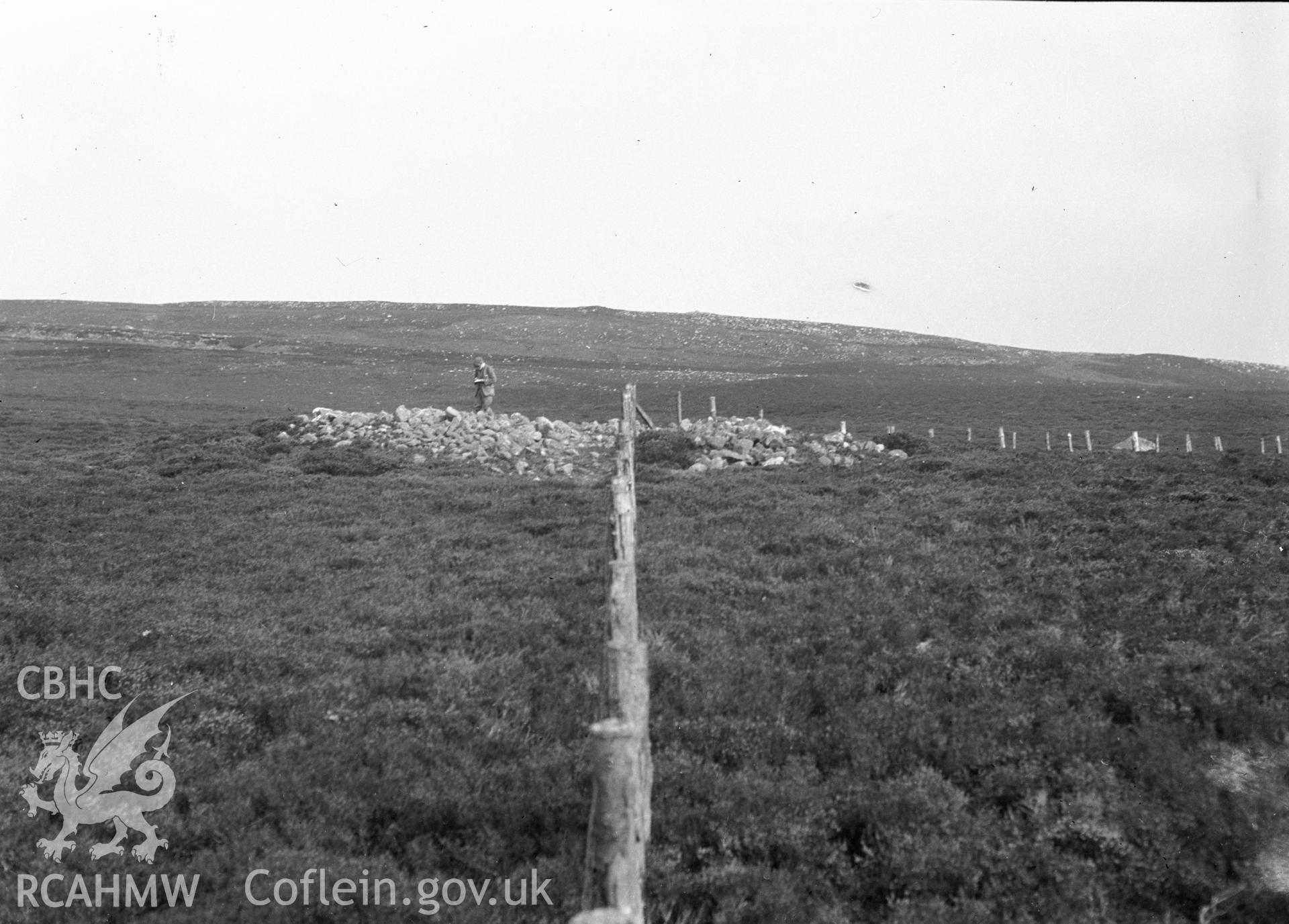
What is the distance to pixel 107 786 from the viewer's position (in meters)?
7.75

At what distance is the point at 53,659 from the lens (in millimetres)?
10445

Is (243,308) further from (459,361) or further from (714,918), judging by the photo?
(714,918)

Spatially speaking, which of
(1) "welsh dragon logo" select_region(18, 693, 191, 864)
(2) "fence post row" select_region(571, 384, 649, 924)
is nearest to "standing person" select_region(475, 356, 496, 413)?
(1) "welsh dragon logo" select_region(18, 693, 191, 864)

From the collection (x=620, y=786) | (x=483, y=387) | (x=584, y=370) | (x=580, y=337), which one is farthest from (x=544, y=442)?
(x=580, y=337)

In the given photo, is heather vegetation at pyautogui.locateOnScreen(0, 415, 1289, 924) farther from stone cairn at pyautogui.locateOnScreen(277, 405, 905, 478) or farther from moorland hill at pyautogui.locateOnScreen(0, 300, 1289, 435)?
moorland hill at pyautogui.locateOnScreen(0, 300, 1289, 435)

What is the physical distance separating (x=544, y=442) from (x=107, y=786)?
21.3 metres

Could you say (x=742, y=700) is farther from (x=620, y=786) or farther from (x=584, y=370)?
(x=584, y=370)

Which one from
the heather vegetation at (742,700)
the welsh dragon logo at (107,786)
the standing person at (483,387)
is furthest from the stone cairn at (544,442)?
the welsh dragon logo at (107,786)

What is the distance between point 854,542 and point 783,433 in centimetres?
1318

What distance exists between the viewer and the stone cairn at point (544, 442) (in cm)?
2612

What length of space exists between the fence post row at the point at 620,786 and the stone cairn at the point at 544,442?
18.4 m

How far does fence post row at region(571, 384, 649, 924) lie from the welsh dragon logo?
3807mm

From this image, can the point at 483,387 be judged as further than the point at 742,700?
Yes

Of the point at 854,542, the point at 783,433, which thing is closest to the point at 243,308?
the point at 783,433
